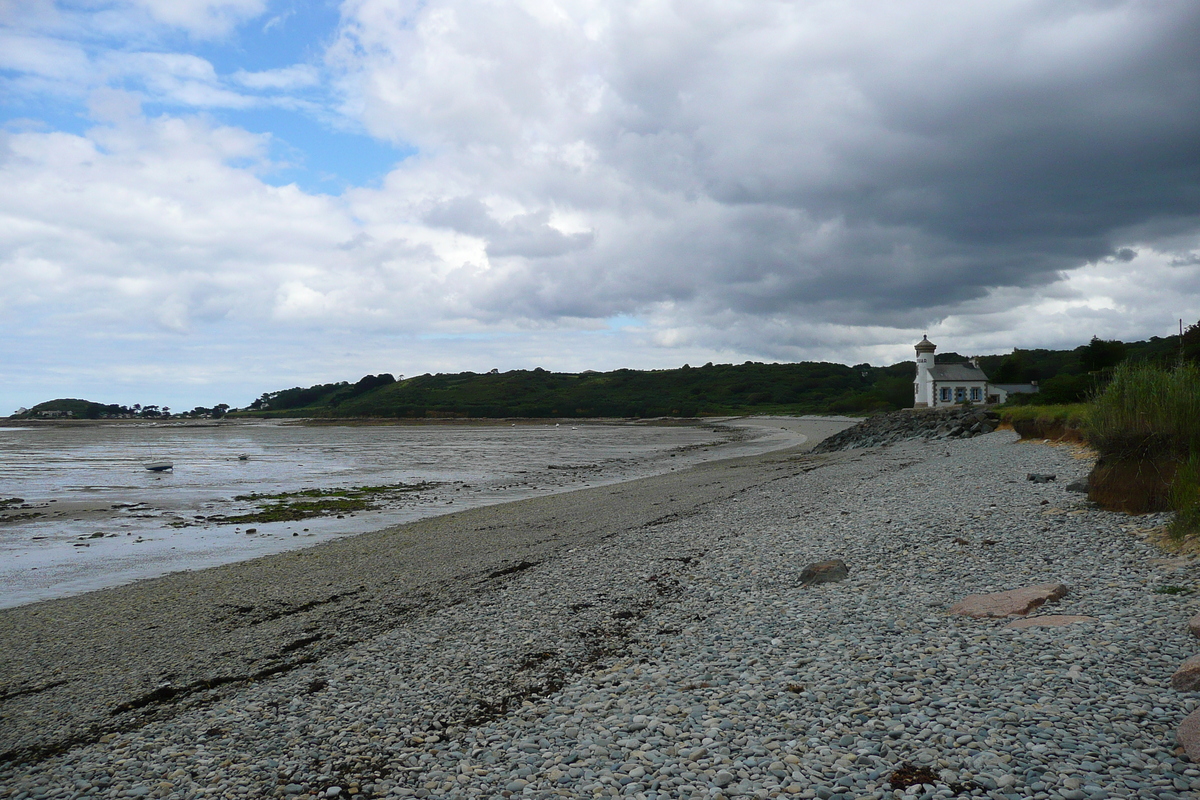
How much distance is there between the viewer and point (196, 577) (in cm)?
1399

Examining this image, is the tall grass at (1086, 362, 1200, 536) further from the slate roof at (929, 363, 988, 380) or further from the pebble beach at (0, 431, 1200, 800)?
the slate roof at (929, 363, 988, 380)

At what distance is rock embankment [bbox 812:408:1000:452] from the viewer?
119 feet


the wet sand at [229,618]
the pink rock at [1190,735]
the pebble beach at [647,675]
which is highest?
the pink rock at [1190,735]

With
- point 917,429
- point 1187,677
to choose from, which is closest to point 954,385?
point 917,429

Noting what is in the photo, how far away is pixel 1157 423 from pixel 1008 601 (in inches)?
252

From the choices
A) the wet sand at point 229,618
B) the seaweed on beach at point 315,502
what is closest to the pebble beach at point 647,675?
the wet sand at point 229,618

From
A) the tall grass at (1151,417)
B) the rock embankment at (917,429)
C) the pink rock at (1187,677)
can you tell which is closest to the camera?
the pink rock at (1187,677)

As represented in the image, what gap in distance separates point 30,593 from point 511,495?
1604 centimetres

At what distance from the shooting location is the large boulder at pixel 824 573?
382 inches

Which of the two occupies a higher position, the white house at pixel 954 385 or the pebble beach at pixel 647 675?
the white house at pixel 954 385

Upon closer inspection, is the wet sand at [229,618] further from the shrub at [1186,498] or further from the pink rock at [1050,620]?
the shrub at [1186,498]

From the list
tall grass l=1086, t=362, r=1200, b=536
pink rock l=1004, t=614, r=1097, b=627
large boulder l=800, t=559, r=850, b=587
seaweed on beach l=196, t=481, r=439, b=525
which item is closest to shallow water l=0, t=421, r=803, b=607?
seaweed on beach l=196, t=481, r=439, b=525

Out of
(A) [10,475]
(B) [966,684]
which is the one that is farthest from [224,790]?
(A) [10,475]

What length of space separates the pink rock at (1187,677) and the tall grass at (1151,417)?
7104 millimetres
